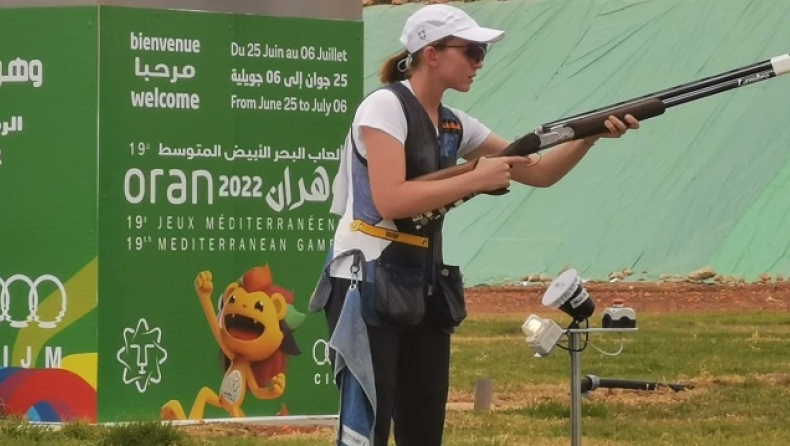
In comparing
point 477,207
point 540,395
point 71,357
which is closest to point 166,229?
point 71,357

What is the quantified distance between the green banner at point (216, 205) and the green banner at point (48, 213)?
0.10 m

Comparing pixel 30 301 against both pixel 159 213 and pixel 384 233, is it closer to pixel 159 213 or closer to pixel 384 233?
pixel 159 213

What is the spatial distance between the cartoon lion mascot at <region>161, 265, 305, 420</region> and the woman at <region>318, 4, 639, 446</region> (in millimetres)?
3746

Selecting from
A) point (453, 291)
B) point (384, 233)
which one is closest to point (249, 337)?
point (453, 291)

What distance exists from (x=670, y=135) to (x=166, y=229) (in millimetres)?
13225

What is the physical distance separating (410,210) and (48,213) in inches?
163

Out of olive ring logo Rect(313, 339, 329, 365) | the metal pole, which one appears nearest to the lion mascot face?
olive ring logo Rect(313, 339, 329, 365)

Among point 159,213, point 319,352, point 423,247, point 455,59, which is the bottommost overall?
point 319,352

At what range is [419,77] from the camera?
5.10m

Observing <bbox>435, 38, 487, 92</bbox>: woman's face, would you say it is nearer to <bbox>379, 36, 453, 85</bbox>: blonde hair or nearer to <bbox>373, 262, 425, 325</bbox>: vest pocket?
<bbox>379, 36, 453, 85</bbox>: blonde hair

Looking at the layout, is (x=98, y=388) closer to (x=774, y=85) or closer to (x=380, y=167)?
(x=380, y=167)

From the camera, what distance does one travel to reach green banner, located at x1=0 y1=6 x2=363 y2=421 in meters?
8.56

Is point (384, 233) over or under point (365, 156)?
under

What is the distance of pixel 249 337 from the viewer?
29.5 ft
